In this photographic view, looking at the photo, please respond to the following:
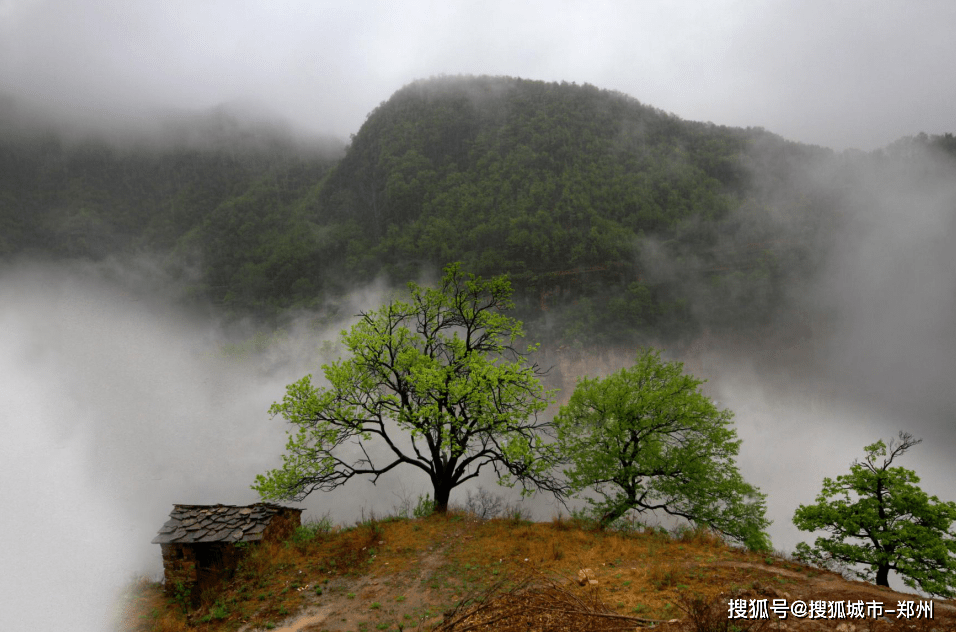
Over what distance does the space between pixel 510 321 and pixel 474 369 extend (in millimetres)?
3166

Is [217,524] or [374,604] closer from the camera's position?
[374,604]

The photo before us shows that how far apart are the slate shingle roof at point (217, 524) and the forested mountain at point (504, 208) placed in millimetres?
48072

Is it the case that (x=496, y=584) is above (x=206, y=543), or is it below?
above

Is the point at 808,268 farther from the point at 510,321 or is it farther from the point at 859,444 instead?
the point at 510,321

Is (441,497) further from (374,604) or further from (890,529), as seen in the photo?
(890,529)

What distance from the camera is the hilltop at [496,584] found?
630cm

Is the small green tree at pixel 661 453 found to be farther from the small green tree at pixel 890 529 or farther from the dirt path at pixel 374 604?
the dirt path at pixel 374 604

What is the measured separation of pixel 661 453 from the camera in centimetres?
1452

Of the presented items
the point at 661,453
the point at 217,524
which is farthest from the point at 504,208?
the point at 217,524

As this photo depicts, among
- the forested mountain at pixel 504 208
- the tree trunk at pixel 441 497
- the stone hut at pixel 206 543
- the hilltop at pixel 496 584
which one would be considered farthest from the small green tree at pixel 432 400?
the forested mountain at pixel 504 208

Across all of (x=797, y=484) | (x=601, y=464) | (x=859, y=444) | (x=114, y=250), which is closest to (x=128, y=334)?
(x=114, y=250)

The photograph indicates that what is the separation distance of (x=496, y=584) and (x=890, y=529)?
11.5 m

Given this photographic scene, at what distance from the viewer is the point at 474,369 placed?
12875 mm

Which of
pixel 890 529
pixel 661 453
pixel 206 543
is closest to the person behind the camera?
pixel 206 543
